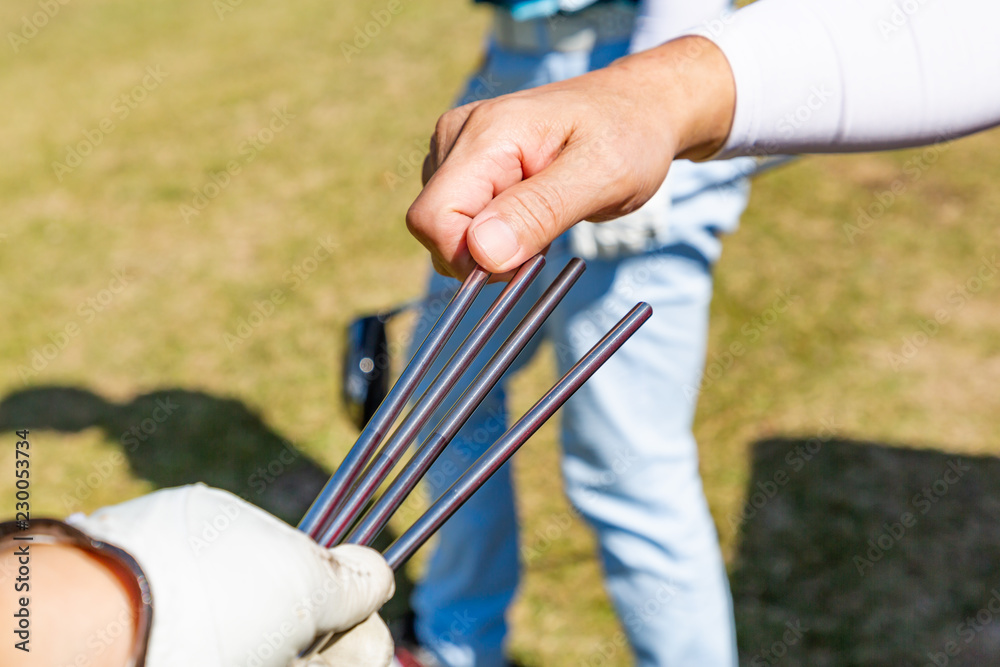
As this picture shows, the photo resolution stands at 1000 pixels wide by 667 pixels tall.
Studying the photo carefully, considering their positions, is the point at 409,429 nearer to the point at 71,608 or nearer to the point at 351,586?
the point at 351,586

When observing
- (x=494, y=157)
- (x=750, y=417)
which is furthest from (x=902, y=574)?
(x=494, y=157)

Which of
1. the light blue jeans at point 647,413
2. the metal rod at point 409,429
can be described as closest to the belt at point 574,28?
the light blue jeans at point 647,413

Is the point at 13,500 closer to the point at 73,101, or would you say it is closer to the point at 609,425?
the point at 609,425

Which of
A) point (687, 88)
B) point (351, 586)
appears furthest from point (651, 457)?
point (351, 586)

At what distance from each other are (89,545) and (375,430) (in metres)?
0.26

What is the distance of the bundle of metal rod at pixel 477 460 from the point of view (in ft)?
2.52

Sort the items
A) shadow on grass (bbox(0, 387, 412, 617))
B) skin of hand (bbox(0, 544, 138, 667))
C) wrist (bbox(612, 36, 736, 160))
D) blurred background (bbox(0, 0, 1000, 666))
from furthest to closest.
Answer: shadow on grass (bbox(0, 387, 412, 617)), blurred background (bbox(0, 0, 1000, 666)), wrist (bbox(612, 36, 736, 160)), skin of hand (bbox(0, 544, 138, 667))

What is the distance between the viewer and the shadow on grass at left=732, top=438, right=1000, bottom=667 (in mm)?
2010

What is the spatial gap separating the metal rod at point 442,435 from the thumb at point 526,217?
6 centimetres

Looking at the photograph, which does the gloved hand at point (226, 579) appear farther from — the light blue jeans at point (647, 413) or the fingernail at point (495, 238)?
the light blue jeans at point (647, 413)

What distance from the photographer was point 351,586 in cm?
74

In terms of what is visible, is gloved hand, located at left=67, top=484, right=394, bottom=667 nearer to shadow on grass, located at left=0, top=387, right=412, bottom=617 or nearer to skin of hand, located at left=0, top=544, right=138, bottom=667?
skin of hand, located at left=0, top=544, right=138, bottom=667

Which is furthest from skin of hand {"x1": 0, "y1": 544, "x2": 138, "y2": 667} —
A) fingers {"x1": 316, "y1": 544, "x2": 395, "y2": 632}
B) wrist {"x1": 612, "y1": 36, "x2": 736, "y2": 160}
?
wrist {"x1": 612, "y1": 36, "x2": 736, "y2": 160}

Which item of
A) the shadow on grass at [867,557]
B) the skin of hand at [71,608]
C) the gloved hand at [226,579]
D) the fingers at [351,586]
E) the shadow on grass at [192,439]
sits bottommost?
the shadow on grass at [867,557]
